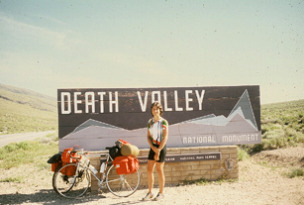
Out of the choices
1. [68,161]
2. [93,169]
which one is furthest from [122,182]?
[68,161]

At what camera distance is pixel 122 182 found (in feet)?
18.6

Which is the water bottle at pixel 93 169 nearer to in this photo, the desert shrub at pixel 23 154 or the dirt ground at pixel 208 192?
the dirt ground at pixel 208 192

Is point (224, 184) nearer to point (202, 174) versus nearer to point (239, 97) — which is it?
point (202, 174)

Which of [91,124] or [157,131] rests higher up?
[91,124]

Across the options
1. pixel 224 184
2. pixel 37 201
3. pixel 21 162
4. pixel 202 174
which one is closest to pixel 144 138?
pixel 202 174

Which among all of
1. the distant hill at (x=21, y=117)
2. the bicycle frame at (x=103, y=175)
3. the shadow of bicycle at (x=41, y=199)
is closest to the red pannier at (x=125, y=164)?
the bicycle frame at (x=103, y=175)

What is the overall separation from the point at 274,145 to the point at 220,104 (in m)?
6.39

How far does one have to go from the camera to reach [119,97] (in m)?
6.46

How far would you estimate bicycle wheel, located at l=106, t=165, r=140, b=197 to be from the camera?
18.4 ft

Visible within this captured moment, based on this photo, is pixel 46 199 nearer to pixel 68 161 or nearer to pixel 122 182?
pixel 68 161

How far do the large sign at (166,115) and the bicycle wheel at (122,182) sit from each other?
0.83 m

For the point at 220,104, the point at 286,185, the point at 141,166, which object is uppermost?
the point at 220,104

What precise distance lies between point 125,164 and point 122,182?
0.85m

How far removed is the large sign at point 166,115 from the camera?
6.22 meters
